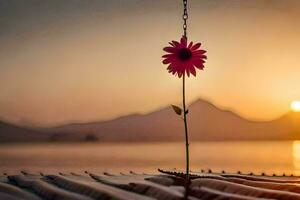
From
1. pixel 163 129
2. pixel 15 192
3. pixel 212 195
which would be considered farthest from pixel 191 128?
pixel 15 192

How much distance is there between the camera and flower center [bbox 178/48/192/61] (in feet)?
10.1

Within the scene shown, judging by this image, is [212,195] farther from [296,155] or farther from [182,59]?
[296,155]

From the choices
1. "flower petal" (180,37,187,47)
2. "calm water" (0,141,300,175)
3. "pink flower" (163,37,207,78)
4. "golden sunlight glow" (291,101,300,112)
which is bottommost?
"calm water" (0,141,300,175)

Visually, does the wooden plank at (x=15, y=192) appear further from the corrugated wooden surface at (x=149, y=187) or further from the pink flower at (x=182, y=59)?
the pink flower at (x=182, y=59)

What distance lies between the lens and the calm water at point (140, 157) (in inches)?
161

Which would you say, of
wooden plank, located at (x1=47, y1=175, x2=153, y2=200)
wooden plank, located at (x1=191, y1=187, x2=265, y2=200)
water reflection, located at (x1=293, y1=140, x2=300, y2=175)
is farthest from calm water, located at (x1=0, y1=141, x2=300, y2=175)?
wooden plank, located at (x1=191, y1=187, x2=265, y2=200)

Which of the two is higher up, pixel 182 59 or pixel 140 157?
pixel 182 59

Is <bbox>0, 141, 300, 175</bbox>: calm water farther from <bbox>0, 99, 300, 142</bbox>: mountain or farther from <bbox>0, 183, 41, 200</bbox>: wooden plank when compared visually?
<bbox>0, 183, 41, 200</bbox>: wooden plank

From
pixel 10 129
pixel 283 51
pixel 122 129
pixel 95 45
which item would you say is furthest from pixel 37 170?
pixel 283 51

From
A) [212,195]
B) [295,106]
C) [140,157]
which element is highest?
[295,106]

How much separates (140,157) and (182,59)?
1186 mm

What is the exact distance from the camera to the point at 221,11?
4102mm

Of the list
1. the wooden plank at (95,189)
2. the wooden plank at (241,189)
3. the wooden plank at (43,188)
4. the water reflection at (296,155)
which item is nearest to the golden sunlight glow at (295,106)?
the water reflection at (296,155)

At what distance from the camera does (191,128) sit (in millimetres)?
4113
